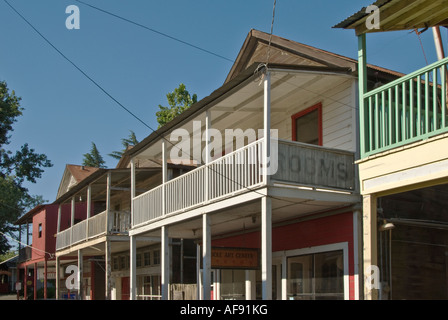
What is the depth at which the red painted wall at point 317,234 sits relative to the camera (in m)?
13.1

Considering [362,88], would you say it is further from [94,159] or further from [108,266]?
[94,159]

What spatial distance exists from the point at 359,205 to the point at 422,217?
1.70m

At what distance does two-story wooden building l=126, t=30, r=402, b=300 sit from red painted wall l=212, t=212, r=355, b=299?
0.02m

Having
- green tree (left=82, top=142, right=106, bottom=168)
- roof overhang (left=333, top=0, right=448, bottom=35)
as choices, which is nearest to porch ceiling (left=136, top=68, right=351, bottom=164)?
roof overhang (left=333, top=0, right=448, bottom=35)

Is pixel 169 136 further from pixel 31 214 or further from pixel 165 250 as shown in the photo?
pixel 31 214

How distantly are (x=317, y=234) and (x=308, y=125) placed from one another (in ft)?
9.25

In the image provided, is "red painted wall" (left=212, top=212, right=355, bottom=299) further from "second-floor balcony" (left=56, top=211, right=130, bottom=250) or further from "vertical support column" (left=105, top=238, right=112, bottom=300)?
"second-floor balcony" (left=56, top=211, right=130, bottom=250)

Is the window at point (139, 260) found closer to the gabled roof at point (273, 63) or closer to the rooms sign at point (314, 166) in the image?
the gabled roof at point (273, 63)

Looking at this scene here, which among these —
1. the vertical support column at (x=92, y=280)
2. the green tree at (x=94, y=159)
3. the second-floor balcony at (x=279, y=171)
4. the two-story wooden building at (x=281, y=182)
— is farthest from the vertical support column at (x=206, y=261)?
the green tree at (x=94, y=159)

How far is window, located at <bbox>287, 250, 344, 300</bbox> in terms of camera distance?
1344 cm

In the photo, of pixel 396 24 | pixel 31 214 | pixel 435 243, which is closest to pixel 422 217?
pixel 435 243

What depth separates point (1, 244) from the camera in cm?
5406

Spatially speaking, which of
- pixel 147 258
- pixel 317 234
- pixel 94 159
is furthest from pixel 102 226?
pixel 94 159

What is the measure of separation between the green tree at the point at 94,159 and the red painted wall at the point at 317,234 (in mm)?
55873
